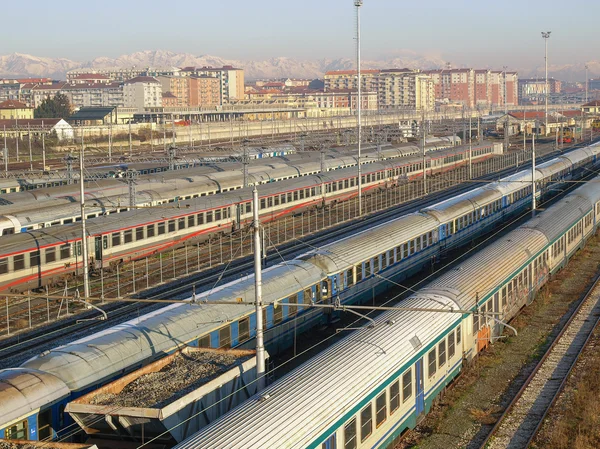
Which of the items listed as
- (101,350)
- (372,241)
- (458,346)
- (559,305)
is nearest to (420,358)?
(458,346)

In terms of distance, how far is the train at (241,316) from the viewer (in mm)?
13320

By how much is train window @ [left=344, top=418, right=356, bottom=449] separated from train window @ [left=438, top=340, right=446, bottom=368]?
4.46 meters

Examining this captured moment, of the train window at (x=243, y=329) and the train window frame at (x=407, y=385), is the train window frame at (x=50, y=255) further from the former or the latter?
the train window frame at (x=407, y=385)

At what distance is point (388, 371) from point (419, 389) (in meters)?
1.97

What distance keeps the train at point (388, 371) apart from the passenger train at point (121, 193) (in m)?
14.1

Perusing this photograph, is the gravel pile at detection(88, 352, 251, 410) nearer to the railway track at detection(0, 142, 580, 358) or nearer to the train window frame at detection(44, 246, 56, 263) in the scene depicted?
the railway track at detection(0, 142, 580, 358)

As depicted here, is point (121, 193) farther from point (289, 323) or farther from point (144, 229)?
point (289, 323)

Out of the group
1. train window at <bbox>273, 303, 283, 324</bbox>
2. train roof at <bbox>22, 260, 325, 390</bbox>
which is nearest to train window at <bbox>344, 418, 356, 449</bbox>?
train roof at <bbox>22, 260, 325, 390</bbox>

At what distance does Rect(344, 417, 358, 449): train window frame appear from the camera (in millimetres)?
13023

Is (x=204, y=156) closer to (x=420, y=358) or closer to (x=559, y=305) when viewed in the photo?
(x=559, y=305)

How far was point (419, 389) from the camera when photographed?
53.2 ft

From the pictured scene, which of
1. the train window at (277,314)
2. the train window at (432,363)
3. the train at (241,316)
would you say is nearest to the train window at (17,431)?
the train at (241,316)

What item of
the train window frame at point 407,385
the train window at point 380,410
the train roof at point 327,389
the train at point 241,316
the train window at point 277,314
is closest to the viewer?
the train roof at point 327,389

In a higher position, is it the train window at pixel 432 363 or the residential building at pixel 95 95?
the residential building at pixel 95 95
